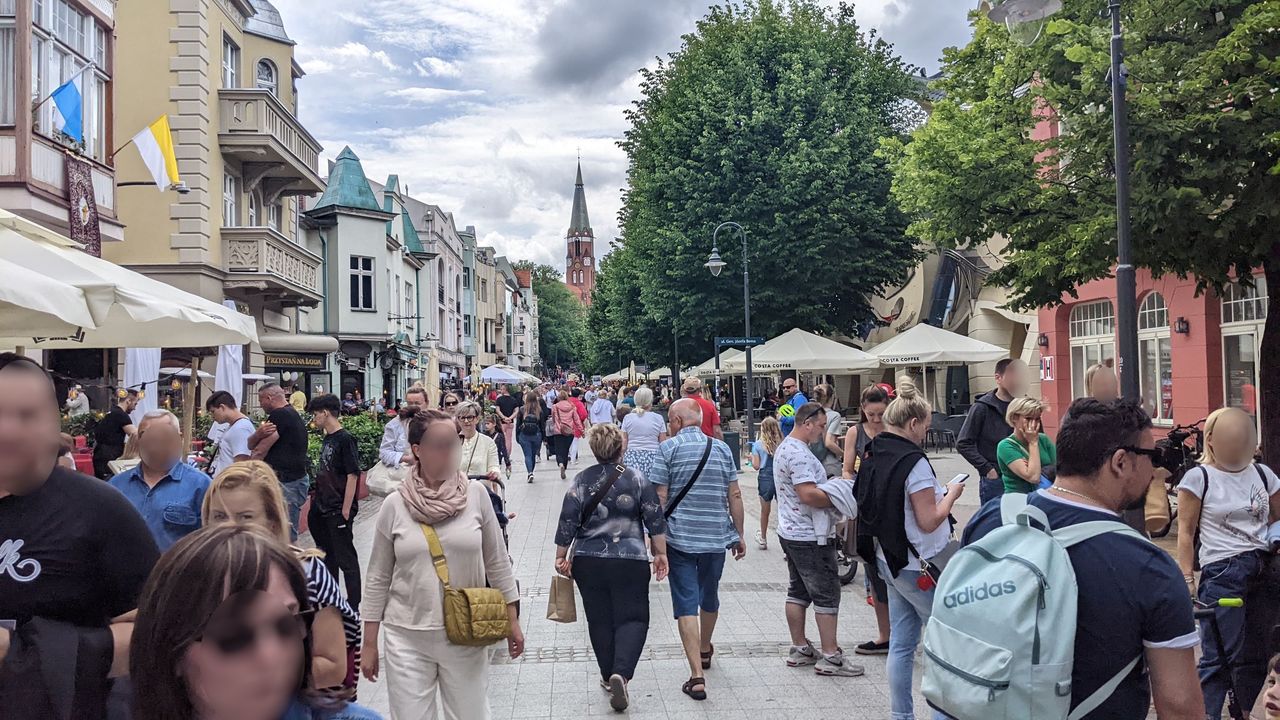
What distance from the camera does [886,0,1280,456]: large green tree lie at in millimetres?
10508

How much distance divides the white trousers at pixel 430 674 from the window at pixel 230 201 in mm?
18994

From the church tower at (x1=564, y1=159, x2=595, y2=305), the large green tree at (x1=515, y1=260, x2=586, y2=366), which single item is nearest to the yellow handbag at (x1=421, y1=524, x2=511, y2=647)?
the large green tree at (x1=515, y1=260, x2=586, y2=366)

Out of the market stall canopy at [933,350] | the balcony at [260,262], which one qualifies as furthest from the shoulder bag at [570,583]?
the balcony at [260,262]

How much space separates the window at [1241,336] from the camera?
16484mm

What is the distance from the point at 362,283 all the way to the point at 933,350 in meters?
26.3

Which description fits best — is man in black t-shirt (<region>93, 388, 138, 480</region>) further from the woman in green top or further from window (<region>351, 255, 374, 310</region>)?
window (<region>351, 255, 374, 310</region>)

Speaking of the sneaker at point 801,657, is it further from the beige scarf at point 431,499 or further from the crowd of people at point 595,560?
the beige scarf at point 431,499

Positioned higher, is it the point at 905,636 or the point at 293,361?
the point at 293,361

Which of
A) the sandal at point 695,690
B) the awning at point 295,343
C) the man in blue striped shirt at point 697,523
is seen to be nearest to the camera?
the sandal at point 695,690

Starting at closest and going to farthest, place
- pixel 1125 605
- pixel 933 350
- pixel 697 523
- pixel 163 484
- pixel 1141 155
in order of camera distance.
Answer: pixel 1125 605 → pixel 163 484 → pixel 697 523 → pixel 1141 155 → pixel 933 350

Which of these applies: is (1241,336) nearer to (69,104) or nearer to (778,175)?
Answer: (778,175)

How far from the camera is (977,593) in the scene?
2.74 m

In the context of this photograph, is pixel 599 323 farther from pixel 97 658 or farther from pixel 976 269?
pixel 97 658

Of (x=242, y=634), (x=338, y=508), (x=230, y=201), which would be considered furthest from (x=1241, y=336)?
(x=230, y=201)
